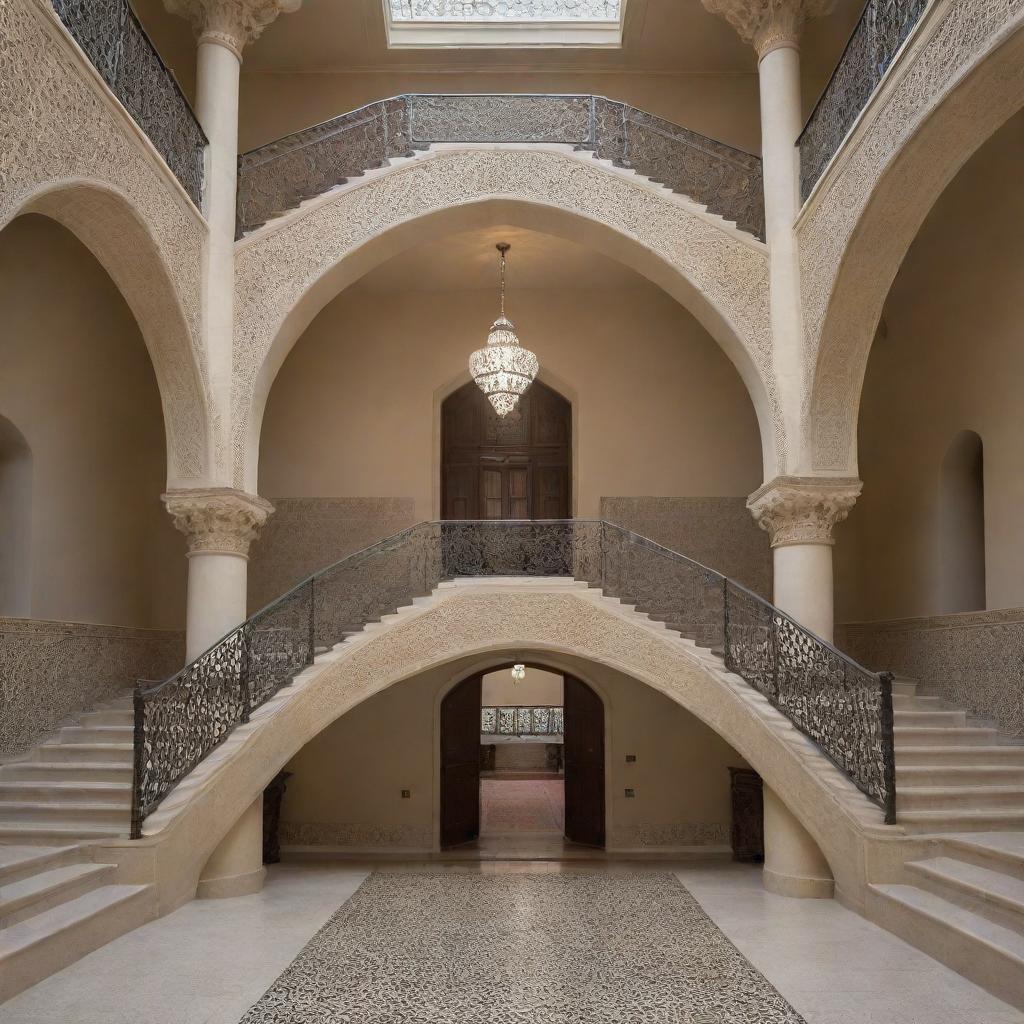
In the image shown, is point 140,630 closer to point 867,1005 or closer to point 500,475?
point 500,475

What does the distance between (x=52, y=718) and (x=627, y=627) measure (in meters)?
4.73

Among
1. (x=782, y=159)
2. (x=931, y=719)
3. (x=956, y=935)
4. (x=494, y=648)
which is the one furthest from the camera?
(x=494, y=648)

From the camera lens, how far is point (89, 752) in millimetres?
7684

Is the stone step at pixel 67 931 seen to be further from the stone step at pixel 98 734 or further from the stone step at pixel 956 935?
the stone step at pixel 956 935

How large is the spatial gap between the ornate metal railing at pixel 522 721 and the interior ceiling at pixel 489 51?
12595 millimetres

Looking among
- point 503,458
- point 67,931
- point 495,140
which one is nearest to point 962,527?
point 503,458

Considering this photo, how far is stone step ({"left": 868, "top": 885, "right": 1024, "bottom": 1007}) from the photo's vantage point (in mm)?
4742

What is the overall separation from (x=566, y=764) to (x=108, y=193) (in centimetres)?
778

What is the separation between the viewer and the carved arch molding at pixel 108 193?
Answer: 5.28 m

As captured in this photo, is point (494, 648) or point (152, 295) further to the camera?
point (494, 648)

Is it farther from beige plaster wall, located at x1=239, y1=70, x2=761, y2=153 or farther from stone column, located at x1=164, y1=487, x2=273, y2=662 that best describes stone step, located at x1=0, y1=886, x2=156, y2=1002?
beige plaster wall, located at x1=239, y1=70, x2=761, y2=153

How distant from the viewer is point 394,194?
8695 mm

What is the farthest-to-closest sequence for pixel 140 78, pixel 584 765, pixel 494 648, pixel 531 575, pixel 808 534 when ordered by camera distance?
pixel 584 765 < pixel 531 575 < pixel 494 648 < pixel 808 534 < pixel 140 78

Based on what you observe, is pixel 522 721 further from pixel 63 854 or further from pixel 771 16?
pixel 771 16
